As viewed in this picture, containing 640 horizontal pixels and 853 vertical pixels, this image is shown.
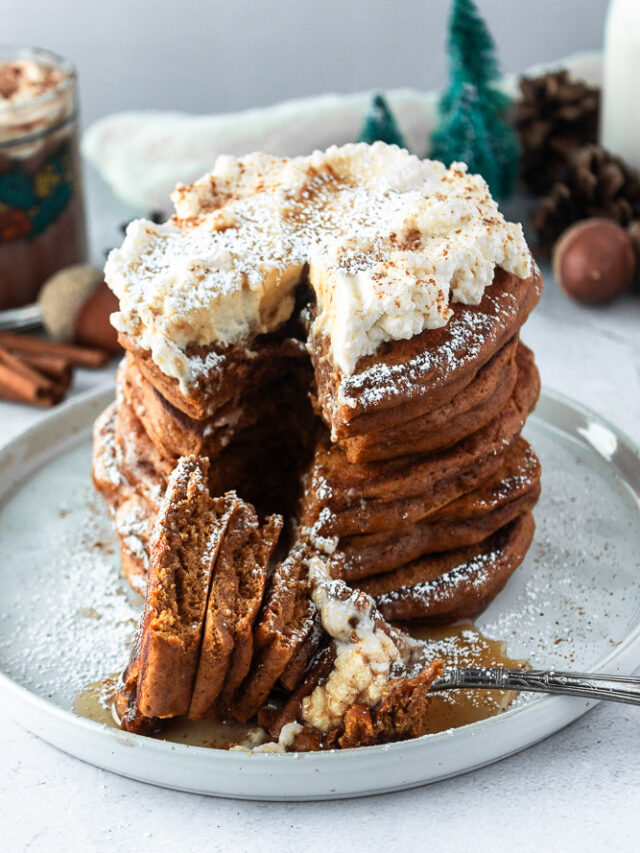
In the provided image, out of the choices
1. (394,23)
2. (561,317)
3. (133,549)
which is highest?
(394,23)

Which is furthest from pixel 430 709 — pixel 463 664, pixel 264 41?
pixel 264 41

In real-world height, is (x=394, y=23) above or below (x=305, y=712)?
above

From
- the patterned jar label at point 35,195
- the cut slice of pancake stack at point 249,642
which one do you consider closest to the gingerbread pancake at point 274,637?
the cut slice of pancake stack at point 249,642

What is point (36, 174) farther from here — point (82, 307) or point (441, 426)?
point (441, 426)

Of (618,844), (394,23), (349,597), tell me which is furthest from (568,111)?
(618,844)

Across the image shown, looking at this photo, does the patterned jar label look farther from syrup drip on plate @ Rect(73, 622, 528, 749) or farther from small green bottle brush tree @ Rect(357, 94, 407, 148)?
syrup drip on plate @ Rect(73, 622, 528, 749)

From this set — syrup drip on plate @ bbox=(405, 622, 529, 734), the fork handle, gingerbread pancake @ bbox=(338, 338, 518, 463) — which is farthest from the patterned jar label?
the fork handle

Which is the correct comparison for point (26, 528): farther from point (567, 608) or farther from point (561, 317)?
point (561, 317)
